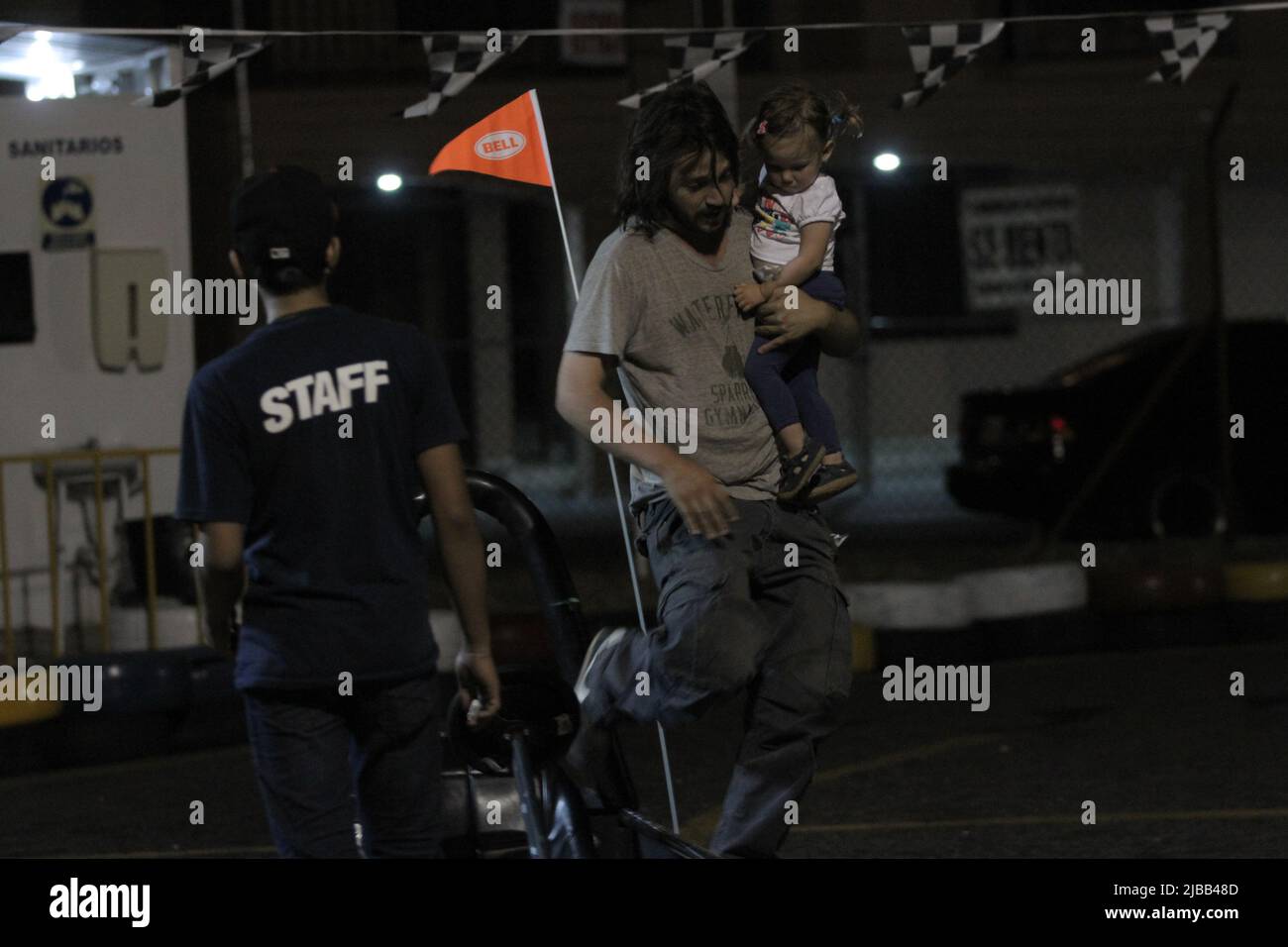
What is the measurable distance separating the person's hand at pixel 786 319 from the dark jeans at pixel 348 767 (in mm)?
1345

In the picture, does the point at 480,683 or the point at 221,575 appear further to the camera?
the point at 480,683

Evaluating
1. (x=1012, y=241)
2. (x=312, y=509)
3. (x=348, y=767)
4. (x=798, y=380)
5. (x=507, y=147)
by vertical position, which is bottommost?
(x=348, y=767)

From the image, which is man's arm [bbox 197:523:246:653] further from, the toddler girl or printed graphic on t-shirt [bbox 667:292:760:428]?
the toddler girl

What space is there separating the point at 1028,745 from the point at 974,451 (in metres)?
6.21

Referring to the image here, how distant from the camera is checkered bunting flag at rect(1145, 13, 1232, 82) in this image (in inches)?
319

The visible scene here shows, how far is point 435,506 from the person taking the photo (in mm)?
3639

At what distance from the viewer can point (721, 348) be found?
15.0ft

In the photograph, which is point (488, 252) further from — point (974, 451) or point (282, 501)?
point (282, 501)

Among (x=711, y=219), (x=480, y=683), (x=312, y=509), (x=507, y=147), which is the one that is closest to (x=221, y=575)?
(x=312, y=509)

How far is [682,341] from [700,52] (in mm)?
3840

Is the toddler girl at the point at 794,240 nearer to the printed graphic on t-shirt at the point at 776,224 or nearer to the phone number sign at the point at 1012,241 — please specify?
the printed graphic on t-shirt at the point at 776,224

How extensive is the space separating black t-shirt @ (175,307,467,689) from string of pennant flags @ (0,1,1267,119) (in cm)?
396

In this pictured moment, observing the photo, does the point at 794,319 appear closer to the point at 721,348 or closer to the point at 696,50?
the point at 721,348
